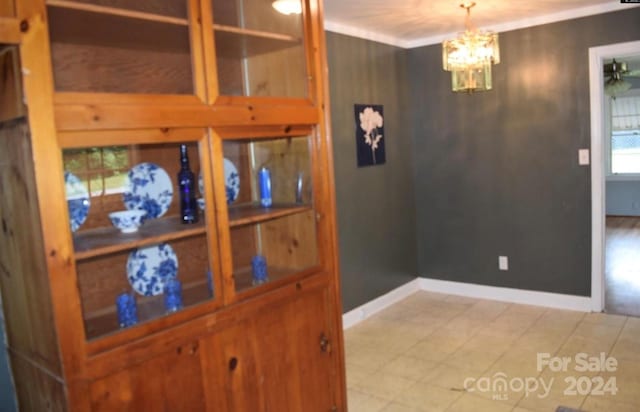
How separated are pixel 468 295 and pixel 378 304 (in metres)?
0.90

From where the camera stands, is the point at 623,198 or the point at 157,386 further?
the point at 623,198

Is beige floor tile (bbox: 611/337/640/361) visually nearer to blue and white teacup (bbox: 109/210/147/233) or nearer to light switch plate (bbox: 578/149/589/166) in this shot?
light switch plate (bbox: 578/149/589/166)

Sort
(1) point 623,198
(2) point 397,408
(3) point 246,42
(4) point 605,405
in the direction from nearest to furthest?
(3) point 246,42
(4) point 605,405
(2) point 397,408
(1) point 623,198

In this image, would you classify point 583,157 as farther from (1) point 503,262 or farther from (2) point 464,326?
(2) point 464,326

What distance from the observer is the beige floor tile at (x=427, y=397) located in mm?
2730

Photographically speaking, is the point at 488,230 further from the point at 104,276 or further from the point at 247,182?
the point at 104,276

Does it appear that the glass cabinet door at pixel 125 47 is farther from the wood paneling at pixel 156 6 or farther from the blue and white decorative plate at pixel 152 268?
the blue and white decorative plate at pixel 152 268

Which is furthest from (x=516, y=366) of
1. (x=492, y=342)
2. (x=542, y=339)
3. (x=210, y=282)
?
(x=210, y=282)

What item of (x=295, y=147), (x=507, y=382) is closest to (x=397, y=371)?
(x=507, y=382)

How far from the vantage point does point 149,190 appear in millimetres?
1888

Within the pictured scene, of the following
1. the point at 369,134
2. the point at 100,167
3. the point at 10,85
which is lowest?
the point at 100,167

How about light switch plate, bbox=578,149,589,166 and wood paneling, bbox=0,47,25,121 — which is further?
light switch plate, bbox=578,149,589,166

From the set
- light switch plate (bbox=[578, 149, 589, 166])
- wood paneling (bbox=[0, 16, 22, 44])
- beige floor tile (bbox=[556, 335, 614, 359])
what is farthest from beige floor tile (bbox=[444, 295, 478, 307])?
wood paneling (bbox=[0, 16, 22, 44])

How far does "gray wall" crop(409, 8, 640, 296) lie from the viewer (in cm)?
391
